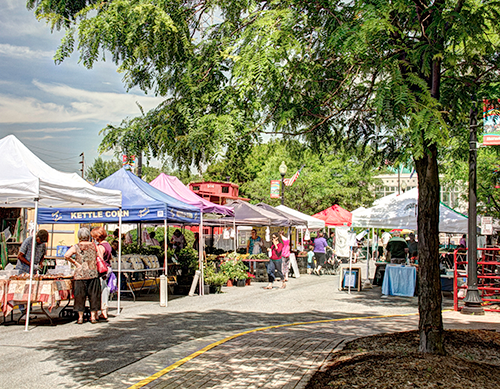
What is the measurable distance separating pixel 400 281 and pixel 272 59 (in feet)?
39.7

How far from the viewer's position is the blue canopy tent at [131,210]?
13672 millimetres

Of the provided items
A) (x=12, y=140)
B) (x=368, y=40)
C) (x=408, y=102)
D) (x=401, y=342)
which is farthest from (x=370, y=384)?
(x=12, y=140)

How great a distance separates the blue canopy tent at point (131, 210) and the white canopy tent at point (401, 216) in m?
6.05

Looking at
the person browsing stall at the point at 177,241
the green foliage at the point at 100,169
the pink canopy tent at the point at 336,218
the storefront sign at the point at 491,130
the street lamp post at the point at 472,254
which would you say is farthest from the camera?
the green foliage at the point at 100,169

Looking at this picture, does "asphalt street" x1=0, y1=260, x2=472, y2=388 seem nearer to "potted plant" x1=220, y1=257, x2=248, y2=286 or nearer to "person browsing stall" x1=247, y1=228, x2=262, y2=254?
"potted plant" x1=220, y1=257, x2=248, y2=286

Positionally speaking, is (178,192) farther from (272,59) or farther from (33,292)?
(272,59)

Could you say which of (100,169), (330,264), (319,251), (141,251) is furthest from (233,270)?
(100,169)

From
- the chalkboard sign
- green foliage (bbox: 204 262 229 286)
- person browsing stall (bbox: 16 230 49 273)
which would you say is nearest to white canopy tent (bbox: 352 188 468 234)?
the chalkboard sign

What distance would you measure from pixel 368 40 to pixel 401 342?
417 centimetres

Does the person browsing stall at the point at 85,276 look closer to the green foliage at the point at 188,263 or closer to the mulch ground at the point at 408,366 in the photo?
the mulch ground at the point at 408,366

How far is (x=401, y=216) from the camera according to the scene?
17.2 meters

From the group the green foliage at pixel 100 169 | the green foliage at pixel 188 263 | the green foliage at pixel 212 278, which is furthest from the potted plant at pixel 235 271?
the green foliage at pixel 100 169

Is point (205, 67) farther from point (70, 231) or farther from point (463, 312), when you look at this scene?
point (70, 231)

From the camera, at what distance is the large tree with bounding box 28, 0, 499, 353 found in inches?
230
